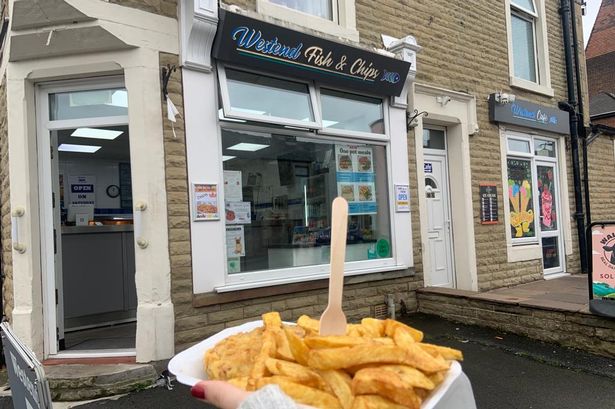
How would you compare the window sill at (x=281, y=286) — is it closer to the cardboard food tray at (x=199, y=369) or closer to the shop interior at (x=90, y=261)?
the shop interior at (x=90, y=261)

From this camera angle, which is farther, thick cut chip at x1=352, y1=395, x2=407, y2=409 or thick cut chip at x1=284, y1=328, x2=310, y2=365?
thick cut chip at x1=284, y1=328, x2=310, y2=365

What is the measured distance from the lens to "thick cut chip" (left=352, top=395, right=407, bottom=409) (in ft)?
3.93

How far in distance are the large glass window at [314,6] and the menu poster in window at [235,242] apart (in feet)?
9.65

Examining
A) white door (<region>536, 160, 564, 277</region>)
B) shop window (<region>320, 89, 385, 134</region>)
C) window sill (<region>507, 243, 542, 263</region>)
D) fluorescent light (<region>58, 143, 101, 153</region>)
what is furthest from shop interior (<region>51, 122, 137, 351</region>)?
white door (<region>536, 160, 564, 277</region>)

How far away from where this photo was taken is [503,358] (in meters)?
4.59

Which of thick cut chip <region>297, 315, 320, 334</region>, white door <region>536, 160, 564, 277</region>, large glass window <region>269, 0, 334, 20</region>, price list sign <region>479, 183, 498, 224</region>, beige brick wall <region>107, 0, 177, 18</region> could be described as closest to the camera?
thick cut chip <region>297, 315, 320, 334</region>

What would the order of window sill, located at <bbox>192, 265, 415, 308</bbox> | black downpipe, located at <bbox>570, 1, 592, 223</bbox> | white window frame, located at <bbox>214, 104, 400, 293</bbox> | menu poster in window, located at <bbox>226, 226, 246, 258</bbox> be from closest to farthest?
window sill, located at <bbox>192, 265, 415, 308</bbox>
white window frame, located at <bbox>214, 104, 400, 293</bbox>
menu poster in window, located at <bbox>226, 226, 246, 258</bbox>
black downpipe, located at <bbox>570, 1, 592, 223</bbox>

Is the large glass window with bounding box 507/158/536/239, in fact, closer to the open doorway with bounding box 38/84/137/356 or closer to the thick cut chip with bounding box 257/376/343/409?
the open doorway with bounding box 38/84/137/356

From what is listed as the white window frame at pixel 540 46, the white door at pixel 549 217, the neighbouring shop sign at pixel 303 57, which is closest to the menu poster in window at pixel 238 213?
the neighbouring shop sign at pixel 303 57

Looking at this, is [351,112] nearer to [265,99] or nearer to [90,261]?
[265,99]

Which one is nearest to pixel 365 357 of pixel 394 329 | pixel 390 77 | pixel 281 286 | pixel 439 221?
pixel 394 329

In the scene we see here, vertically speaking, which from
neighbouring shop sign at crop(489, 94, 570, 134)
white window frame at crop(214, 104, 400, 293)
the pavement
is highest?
neighbouring shop sign at crop(489, 94, 570, 134)

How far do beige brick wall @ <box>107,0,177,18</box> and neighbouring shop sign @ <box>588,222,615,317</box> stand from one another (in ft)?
16.2

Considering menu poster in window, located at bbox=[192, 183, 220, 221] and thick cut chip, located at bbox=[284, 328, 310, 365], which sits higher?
menu poster in window, located at bbox=[192, 183, 220, 221]
